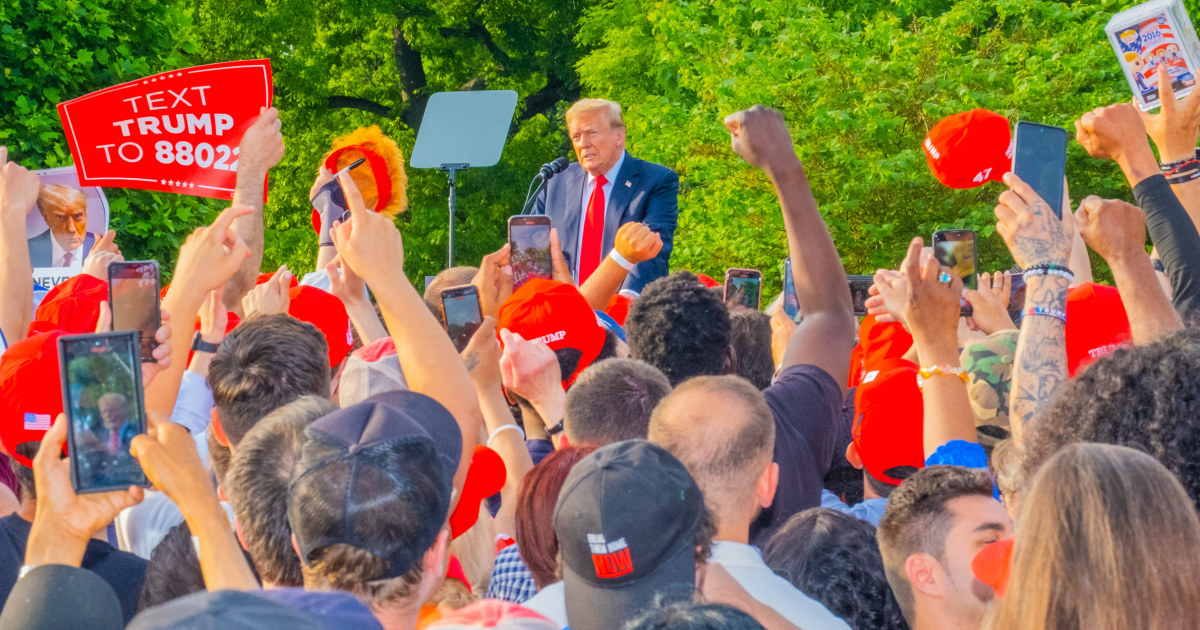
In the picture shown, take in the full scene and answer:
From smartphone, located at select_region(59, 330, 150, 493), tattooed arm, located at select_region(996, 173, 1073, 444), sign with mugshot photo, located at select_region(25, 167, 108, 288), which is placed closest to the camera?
smartphone, located at select_region(59, 330, 150, 493)

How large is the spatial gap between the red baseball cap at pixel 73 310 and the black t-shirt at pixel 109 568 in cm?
127

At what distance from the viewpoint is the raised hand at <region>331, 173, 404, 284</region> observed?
2566 mm

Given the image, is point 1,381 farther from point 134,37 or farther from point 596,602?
point 134,37

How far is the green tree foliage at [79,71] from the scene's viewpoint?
29.1ft

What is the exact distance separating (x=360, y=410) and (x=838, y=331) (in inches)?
67.6

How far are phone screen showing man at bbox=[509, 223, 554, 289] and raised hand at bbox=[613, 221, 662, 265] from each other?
382 mm

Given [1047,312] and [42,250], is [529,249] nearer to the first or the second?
[1047,312]

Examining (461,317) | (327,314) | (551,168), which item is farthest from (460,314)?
(551,168)

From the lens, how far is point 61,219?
610 centimetres

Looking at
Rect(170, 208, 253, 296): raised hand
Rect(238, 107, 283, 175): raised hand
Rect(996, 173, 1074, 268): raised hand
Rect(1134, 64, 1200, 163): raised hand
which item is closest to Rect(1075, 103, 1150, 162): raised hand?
Rect(1134, 64, 1200, 163): raised hand

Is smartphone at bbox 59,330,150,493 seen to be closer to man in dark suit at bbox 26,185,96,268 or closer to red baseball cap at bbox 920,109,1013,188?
red baseball cap at bbox 920,109,1013,188

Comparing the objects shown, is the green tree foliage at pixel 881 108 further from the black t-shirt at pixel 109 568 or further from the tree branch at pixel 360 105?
the black t-shirt at pixel 109 568

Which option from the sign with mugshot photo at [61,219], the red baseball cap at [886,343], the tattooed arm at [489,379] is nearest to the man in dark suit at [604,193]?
the red baseball cap at [886,343]

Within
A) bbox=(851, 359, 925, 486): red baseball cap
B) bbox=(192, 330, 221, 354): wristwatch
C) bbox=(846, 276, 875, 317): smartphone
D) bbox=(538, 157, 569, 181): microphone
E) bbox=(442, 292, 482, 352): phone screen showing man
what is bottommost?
bbox=(851, 359, 925, 486): red baseball cap
